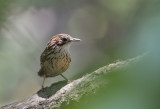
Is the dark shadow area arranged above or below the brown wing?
below

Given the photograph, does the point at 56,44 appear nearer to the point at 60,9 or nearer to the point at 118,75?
the point at 118,75

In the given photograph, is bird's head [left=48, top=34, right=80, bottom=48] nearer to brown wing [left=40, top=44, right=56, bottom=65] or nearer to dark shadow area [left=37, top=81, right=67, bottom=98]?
brown wing [left=40, top=44, right=56, bottom=65]

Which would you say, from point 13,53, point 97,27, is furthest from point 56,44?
point 97,27

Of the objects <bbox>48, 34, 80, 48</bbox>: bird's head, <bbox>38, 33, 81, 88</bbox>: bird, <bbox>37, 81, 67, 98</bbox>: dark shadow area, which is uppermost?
<bbox>48, 34, 80, 48</bbox>: bird's head

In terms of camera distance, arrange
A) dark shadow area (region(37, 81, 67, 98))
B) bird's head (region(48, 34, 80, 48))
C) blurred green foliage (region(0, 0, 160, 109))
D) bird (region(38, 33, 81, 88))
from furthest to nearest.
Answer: bird's head (region(48, 34, 80, 48)) → bird (region(38, 33, 81, 88)) → dark shadow area (region(37, 81, 67, 98)) → blurred green foliage (region(0, 0, 160, 109))

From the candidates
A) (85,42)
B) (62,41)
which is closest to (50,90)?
(62,41)

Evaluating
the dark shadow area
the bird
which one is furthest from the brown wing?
the dark shadow area
